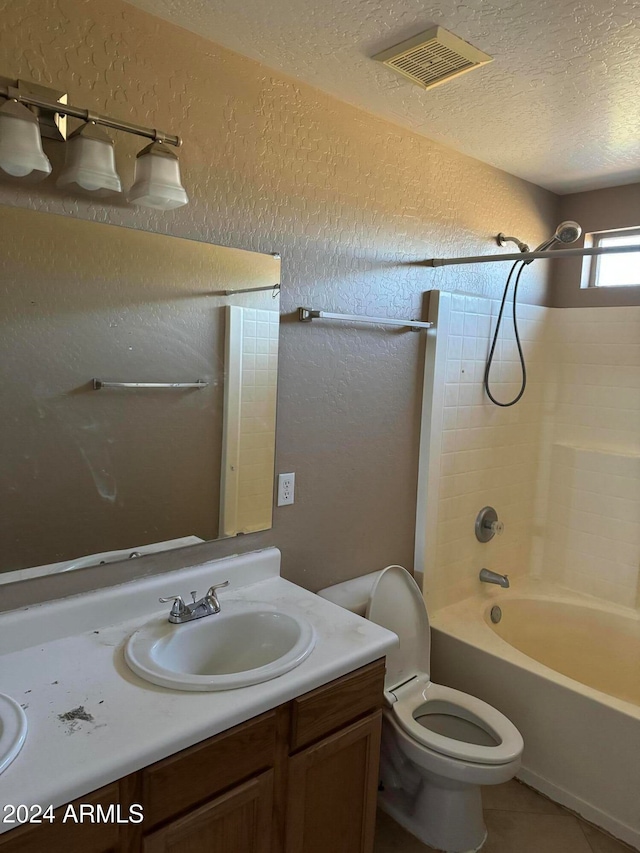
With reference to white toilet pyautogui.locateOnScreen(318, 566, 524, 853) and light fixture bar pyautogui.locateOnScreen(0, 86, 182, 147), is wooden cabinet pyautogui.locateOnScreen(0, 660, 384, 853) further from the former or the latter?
light fixture bar pyautogui.locateOnScreen(0, 86, 182, 147)

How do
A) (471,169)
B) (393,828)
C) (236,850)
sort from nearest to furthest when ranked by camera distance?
(236,850)
(393,828)
(471,169)

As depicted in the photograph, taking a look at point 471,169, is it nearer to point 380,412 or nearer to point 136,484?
point 380,412

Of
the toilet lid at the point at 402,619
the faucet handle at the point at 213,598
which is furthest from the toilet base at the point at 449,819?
the faucet handle at the point at 213,598

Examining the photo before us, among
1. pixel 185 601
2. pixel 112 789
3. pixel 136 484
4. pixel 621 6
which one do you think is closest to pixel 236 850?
pixel 112 789

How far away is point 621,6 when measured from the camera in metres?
1.44

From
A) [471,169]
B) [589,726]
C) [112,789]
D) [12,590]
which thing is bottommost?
[589,726]

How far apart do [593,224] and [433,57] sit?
65.9 inches

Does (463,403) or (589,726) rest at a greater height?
(463,403)

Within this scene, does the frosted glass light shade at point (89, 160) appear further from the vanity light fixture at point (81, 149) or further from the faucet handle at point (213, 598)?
the faucet handle at point (213, 598)

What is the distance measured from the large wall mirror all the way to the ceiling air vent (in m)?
0.67

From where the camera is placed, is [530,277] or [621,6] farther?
[530,277]

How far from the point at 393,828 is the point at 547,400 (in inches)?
83.0

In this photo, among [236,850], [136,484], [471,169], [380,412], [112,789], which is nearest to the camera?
[112,789]

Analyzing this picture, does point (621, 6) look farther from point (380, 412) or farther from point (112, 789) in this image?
point (112, 789)
